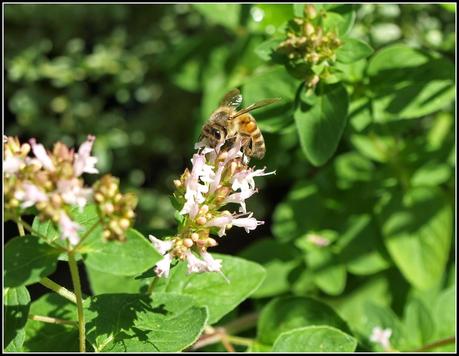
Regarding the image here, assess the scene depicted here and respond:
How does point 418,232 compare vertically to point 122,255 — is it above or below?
below

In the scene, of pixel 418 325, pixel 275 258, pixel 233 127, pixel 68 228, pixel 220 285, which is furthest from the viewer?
pixel 275 258

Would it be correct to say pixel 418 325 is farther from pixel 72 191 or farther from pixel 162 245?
pixel 72 191

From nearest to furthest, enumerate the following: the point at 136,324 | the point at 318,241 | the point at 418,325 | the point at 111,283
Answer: the point at 136,324, the point at 111,283, the point at 418,325, the point at 318,241

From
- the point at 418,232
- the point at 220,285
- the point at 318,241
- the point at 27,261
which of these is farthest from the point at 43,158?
the point at 418,232

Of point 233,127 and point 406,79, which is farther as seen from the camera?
point 406,79

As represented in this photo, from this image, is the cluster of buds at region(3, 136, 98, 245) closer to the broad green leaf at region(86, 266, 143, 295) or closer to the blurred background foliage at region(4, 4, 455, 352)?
the blurred background foliage at region(4, 4, 455, 352)

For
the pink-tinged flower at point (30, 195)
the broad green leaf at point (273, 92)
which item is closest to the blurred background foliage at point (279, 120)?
the broad green leaf at point (273, 92)
